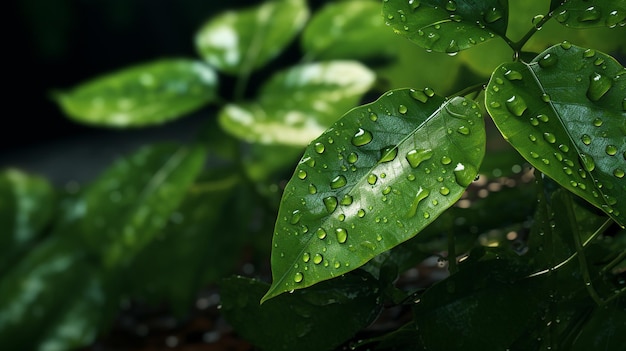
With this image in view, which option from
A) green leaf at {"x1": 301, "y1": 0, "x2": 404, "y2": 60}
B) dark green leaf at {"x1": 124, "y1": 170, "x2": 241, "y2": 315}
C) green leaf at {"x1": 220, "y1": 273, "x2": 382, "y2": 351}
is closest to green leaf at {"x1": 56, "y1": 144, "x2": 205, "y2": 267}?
dark green leaf at {"x1": 124, "y1": 170, "x2": 241, "y2": 315}

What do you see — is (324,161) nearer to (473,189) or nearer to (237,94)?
(473,189)

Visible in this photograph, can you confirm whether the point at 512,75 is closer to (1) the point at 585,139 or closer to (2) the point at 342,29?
(1) the point at 585,139

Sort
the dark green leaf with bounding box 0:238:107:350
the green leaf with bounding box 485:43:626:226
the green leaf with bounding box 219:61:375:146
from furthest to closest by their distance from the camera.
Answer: the dark green leaf with bounding box 0:238:107:350
the green leaf with bounding box 219:61:375:146
the green leaf with bounding box 485:43:626:226

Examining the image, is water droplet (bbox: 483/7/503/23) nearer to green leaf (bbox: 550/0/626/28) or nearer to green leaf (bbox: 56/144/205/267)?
green leaf (bbox: 550/0/626/28)

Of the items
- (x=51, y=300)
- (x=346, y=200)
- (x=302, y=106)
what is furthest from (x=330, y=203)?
(x=51, y=300)

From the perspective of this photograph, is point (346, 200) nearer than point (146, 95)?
Yes

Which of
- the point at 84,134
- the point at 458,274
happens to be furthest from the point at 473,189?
the point at 84,134

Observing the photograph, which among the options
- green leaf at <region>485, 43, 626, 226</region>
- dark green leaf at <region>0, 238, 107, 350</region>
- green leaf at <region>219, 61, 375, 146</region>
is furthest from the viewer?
dark green leaf at <region>0, 238, 107, 350</region>

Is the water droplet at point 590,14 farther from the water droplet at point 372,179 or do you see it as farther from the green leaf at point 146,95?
the green leaf at point 146,95
